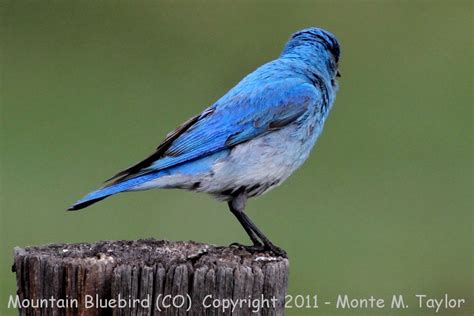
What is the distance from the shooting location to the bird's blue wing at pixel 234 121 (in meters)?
7.65

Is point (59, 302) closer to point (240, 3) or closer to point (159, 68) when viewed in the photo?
point (159, 68)

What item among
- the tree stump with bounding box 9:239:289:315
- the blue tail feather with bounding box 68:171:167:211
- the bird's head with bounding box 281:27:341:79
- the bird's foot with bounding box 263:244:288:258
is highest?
the bird's head with bounding box 281:27:341:79

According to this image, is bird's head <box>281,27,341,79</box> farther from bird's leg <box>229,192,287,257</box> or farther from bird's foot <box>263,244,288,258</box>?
bird's foot <box>263,244,288,258</box>

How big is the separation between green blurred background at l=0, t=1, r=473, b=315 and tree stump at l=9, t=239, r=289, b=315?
12.9 ft

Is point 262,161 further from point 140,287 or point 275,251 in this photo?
point 140,287

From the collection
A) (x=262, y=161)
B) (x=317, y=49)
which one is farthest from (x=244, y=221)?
(x=317, y=49)

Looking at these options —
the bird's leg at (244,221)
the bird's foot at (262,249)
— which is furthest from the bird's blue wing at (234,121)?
the bird's foot at (262,249)

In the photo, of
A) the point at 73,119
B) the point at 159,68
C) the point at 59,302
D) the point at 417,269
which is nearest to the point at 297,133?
the point at 59,302

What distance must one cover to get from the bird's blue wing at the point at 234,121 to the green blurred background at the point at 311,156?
2.21 metres

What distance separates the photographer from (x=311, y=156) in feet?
43.2

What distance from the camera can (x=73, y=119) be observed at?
13977 mm

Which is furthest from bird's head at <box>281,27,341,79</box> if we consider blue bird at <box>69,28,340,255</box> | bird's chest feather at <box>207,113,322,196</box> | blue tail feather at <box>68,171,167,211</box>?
blue tail feather at <box>68,171,167,211</box>

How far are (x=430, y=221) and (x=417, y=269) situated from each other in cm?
107

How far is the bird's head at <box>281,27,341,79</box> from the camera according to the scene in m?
8.52
